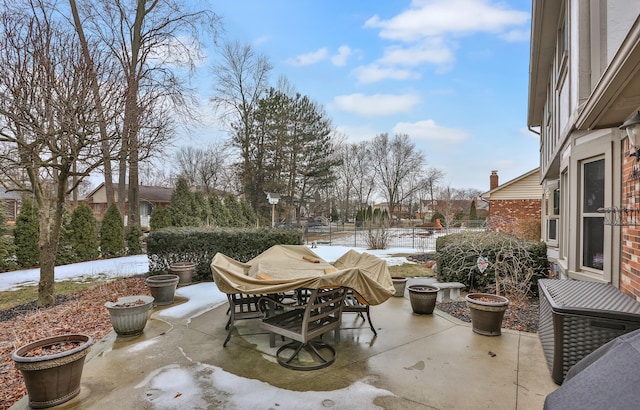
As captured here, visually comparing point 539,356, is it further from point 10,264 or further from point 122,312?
point 10,264

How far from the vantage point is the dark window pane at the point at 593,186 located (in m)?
4.21

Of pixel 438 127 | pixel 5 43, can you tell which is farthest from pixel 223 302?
pixel 438 127

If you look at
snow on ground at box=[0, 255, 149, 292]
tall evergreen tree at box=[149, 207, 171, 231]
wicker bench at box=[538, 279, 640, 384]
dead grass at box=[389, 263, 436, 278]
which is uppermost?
tall evergreen tree at box=[149, 207, 171, 231]

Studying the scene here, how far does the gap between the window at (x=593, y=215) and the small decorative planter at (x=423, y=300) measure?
206 centimetres

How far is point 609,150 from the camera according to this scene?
380 centimetres

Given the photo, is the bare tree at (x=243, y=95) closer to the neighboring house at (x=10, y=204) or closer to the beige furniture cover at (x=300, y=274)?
the neighboring house at (x=10, y=204)

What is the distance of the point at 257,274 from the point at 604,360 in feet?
11.3

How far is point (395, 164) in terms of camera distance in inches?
1571

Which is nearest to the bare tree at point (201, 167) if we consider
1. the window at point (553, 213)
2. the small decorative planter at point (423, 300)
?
the window at point (553, 213)

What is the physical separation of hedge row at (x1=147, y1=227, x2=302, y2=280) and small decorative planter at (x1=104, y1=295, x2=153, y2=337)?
131 inches

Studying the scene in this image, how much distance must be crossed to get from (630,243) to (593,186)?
1340mm

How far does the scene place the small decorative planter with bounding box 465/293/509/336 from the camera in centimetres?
425

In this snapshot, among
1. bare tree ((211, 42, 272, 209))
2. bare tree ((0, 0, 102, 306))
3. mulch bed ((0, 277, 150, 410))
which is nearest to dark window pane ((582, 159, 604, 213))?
mulch bed ((0, 277, 150, 410))

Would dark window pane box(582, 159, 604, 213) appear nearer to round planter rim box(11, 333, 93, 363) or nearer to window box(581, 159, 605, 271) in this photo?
window box(581, 159, 605, 271)
